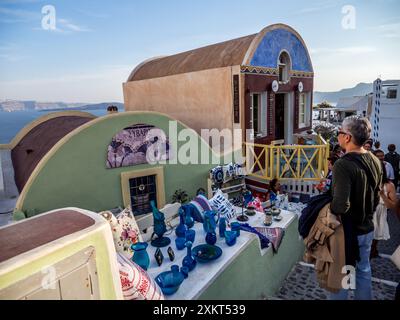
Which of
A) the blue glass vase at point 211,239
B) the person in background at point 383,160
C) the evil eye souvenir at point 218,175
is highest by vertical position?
the person in background at point 383,160

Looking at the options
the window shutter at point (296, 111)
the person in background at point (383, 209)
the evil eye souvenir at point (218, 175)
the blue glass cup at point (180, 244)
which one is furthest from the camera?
the window shutter at point (296, 111)

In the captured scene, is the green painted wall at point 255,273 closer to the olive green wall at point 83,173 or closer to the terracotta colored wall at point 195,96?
the olive green wall at point 83,173

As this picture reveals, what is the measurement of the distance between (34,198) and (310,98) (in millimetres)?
13359

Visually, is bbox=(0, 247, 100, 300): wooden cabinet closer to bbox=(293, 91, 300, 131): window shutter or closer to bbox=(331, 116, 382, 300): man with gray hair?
bbox=(331, 116, 382, 300): man with gray hair

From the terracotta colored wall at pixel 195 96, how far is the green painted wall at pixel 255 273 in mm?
5542

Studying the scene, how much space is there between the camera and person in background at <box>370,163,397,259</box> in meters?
3.42

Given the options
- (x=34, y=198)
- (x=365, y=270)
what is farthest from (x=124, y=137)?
(x=365, y=270)

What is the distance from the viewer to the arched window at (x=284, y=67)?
480 inches

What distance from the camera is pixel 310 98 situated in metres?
14.1

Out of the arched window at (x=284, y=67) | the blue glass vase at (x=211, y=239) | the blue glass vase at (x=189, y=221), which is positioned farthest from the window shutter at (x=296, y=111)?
the blue glass vase at (x=211, y=239)

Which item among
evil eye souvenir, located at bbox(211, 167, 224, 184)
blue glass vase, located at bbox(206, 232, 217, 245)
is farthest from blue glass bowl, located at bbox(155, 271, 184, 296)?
evil eye souvenir, located at bbox(211, 167, 224, 184)

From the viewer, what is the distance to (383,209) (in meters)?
5.69
